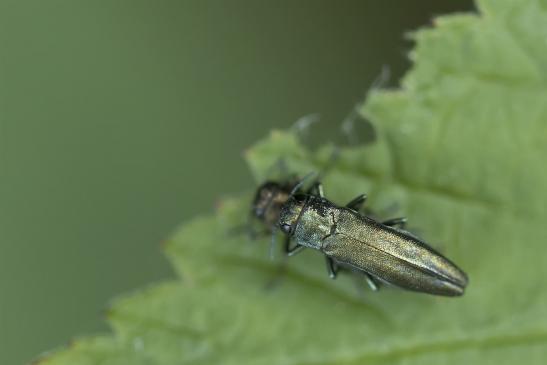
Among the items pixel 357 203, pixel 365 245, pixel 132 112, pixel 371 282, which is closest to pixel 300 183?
pixel 357 203

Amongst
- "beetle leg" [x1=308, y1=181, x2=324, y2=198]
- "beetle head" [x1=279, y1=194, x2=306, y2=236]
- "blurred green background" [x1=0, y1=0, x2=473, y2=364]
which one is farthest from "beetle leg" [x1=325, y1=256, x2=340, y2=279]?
"blurred green background" [x1=0, y1=0, x2=473, y2=364]

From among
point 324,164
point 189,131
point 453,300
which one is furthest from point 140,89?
point 453,300

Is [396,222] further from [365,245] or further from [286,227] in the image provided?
[286,227]

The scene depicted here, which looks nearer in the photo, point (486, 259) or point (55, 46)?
point (486, 259)

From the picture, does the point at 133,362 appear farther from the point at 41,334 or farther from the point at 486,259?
the point at 486,259

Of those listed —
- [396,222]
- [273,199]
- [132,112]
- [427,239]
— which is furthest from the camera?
[132,112]

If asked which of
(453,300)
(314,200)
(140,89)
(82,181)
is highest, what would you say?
(140,89)
